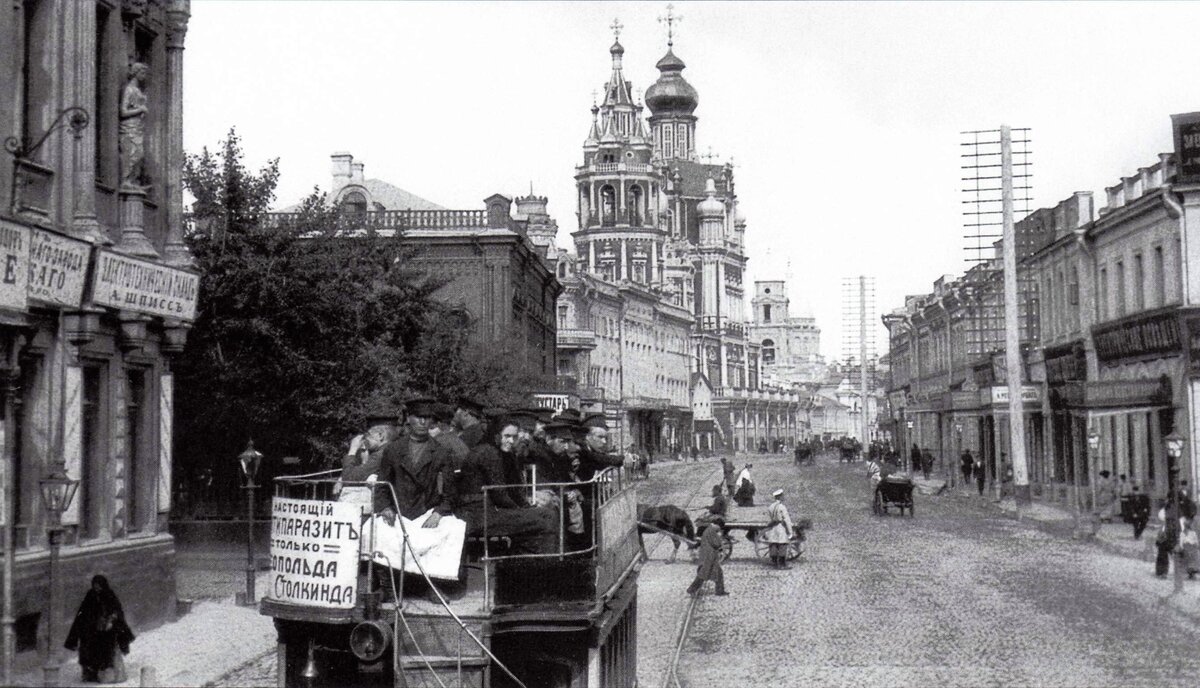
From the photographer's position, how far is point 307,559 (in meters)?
10.4

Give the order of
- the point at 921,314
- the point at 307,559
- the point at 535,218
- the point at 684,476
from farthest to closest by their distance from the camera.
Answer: the point at 535,218 < the point at 921,314 < the point at 684,476 < the point at 307,559

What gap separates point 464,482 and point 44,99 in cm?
892

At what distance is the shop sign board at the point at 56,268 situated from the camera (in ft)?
45.9

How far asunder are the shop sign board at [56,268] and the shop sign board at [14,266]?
24 cm

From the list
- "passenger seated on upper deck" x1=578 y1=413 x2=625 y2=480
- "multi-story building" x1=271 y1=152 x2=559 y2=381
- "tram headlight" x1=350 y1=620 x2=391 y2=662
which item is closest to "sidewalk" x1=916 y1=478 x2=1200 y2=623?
"passenger seated on upper deck" x1=578 y1=413 x2=625 y2=480

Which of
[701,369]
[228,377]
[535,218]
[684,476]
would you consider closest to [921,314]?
[684,476]

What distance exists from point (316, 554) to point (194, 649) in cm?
782

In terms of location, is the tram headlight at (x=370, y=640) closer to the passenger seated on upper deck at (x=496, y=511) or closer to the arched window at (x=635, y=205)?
the passenger seated on upper deck at (x=496, y=511)

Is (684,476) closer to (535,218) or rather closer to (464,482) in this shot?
(535,218)

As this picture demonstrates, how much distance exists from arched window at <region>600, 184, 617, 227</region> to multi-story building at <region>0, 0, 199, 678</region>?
14570 cm

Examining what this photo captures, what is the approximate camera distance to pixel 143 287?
18.9 metres

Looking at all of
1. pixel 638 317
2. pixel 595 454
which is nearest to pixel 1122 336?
pixel 595 454

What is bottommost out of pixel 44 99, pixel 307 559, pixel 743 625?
pixel 743 625

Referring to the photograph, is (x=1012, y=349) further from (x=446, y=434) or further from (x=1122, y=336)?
(x=446, y=434)
